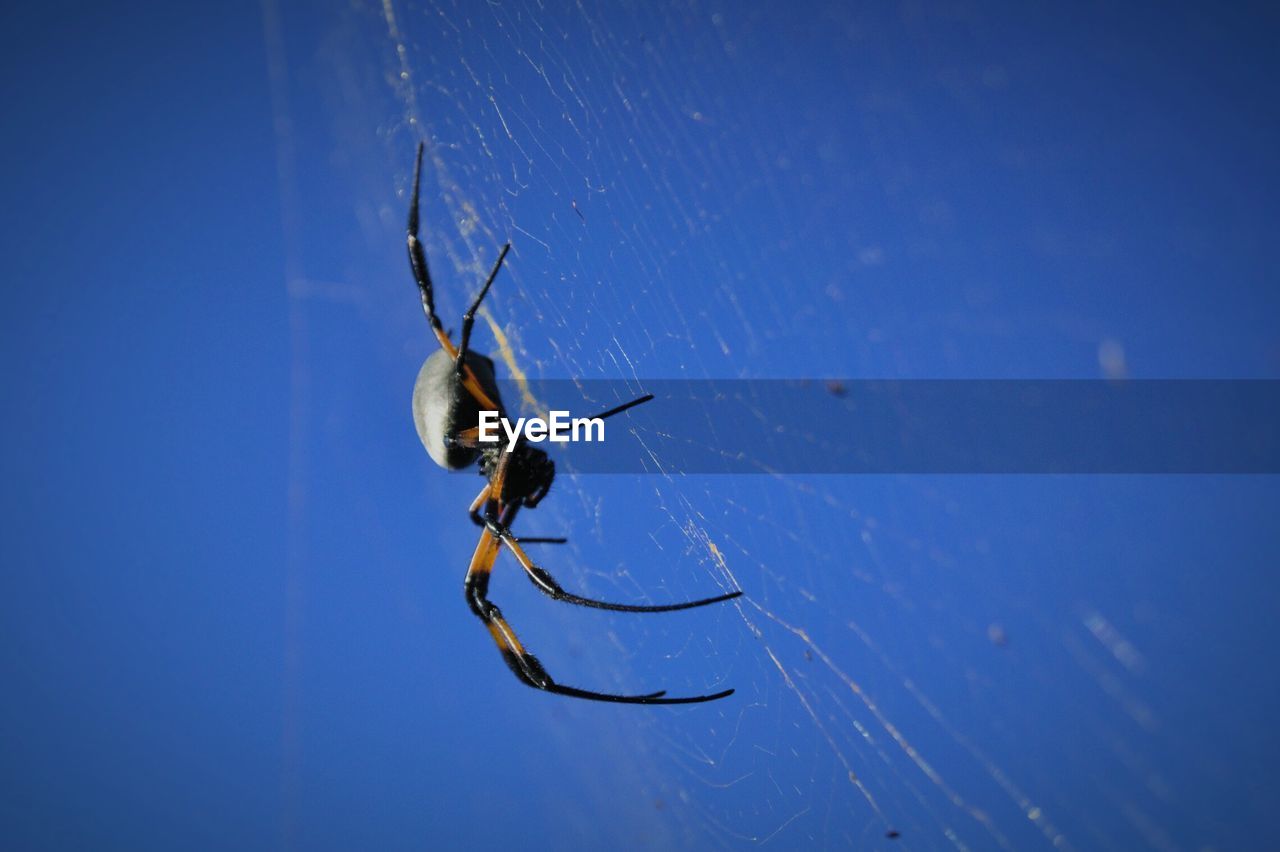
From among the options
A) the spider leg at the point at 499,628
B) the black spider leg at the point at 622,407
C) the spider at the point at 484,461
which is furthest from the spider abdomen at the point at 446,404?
the black spider leg at the point at 622,407

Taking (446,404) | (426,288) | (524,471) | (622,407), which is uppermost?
(426,288)

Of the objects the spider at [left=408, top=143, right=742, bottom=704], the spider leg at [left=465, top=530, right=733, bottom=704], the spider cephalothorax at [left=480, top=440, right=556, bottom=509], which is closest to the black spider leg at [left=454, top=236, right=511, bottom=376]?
the spider at [left=408, top=143, right=742, bottom=704]

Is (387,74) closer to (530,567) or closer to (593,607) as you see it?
(530,567)

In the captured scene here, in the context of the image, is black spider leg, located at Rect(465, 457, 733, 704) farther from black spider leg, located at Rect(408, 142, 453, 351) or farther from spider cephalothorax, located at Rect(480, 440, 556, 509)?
black spider leg, located at Rect(408, 142, 453, 351)

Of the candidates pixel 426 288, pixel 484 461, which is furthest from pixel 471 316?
pixel 484 461

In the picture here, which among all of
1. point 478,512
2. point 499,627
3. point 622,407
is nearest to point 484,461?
point 478,512

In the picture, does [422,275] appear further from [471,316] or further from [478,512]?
[478,512]

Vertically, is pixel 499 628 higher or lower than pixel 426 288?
lower

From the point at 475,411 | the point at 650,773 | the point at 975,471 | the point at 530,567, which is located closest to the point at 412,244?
the point at 475,411

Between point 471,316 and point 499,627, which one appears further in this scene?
point 499,627
